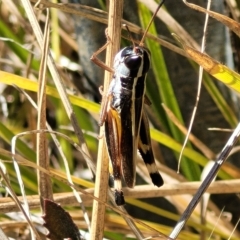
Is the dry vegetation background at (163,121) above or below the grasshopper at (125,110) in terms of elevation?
above

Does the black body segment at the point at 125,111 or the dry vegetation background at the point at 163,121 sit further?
the dry vegetation background at the point at 163,121

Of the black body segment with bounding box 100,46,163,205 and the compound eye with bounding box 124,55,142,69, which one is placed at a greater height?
the compound eye with bounding box 124,55,142,69

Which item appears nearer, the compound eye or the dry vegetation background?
the compound eye

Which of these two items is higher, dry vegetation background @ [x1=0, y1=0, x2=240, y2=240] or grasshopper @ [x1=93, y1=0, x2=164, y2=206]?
dry vegetation background @ [x1=0, y1=0, x2=240, y2=240]

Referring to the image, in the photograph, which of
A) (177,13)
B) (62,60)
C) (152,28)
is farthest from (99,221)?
(62,60)

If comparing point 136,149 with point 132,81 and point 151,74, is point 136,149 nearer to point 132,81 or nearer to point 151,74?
point 132,81

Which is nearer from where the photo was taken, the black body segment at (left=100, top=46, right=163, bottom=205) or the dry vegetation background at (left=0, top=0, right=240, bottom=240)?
the black body segment at (left=100, top=46, right=163, bottom=205)

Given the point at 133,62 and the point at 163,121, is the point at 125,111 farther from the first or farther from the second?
the point at 163,121

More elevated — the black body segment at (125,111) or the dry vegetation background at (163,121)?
the dry vegetation background at (163,121)

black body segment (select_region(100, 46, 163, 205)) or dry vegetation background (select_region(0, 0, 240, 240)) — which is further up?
dry vegetation background (select_region(0, 0, 240, 240))

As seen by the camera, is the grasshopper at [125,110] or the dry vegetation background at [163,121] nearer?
the grasshopper at [125,110]
